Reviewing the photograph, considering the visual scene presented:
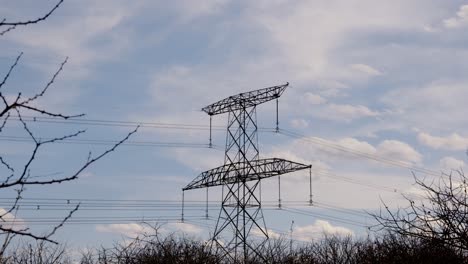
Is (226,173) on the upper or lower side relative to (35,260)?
upper

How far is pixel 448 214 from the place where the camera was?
9.05 m

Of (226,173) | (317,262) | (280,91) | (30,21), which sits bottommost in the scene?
(317,262)

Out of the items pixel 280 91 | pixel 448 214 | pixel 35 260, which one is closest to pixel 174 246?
pixel 35 260

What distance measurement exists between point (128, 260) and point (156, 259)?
1.09m

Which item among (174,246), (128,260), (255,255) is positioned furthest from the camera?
(255,255)

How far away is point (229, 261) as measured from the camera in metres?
26.2

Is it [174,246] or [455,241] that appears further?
[174,246]

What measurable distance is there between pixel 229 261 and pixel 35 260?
8.68m

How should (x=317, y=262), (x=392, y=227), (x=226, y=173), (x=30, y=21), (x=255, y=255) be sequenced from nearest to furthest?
(x=30, y=21) < (x=392, y=227) < (x=255, y=255) < (x=317, y=262) < (x=226, y=173)

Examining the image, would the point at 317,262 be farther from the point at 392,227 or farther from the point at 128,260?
the point at 392,227

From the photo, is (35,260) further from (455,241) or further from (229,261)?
(455,241)

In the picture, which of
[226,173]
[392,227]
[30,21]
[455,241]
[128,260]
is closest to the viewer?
[30,21]

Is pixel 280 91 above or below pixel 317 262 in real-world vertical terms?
above

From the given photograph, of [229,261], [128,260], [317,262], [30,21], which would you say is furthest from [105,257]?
[30,21]
